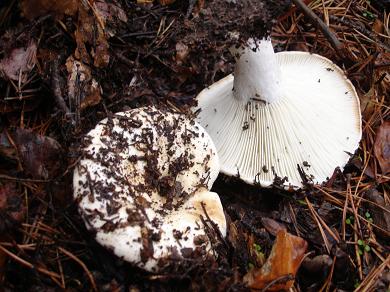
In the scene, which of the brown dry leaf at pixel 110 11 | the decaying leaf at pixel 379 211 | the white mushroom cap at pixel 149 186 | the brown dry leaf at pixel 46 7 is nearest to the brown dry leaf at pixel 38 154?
the white mushroom cap at pixel 149 186

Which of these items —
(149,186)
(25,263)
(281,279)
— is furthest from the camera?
(149,186)

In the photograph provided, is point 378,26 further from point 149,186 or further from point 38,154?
point 38,154

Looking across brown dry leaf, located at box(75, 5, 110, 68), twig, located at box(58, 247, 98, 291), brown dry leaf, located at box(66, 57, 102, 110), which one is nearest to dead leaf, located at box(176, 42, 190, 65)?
brown dry leaf, located at box(75, 5, 110, 68)

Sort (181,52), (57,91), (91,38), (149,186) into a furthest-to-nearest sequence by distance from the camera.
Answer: (181,52), (91,38), (57,91), (149,186)

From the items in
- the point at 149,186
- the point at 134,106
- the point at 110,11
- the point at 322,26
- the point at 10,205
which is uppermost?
the point at 322,26

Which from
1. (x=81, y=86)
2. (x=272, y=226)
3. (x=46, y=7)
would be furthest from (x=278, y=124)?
(x=46, y=7)

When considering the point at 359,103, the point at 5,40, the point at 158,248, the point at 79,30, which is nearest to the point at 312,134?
the point at 359,103

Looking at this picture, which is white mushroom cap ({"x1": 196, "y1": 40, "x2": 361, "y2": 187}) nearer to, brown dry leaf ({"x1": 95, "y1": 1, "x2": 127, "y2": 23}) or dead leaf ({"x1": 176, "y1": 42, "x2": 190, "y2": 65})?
dead leaf ({"x1": 176, "y1": 42, "x2": 190, "y2": 65})
